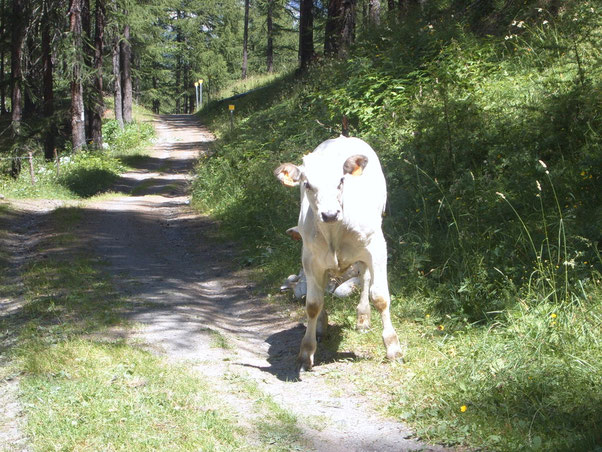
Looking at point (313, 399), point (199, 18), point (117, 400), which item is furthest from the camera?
point (199, 18)

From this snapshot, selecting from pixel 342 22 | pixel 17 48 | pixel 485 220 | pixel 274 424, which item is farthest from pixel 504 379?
pixel 17 48

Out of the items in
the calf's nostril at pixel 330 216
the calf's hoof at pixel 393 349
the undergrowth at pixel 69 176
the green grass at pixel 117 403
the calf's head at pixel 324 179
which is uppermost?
the calf's head at pixel 324 179

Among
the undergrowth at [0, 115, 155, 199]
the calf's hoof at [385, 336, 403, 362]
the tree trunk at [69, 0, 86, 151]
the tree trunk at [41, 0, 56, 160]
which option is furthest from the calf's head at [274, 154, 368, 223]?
the tree trunk at [41, 0, 56, 160]

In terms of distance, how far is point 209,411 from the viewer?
5.45 m

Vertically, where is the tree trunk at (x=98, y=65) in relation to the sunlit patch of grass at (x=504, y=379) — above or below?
above

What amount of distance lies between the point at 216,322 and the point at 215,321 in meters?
0.04

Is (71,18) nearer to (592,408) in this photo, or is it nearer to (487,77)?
(487,77)

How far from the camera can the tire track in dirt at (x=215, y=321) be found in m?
5.41

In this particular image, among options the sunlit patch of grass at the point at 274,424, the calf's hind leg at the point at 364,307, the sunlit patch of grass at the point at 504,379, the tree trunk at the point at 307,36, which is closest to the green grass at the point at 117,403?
the sunlit patch of grass at the point at 274,424

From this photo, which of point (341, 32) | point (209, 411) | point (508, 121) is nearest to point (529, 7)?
point (508, 121)

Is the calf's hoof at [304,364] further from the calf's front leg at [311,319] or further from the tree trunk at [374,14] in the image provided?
the tree trunk at [374,14]

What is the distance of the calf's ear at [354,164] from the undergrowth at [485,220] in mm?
1740

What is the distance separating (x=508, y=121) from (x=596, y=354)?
4.83m

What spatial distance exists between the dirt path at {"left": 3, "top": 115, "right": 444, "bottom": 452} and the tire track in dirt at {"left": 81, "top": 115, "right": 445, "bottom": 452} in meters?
0.01
